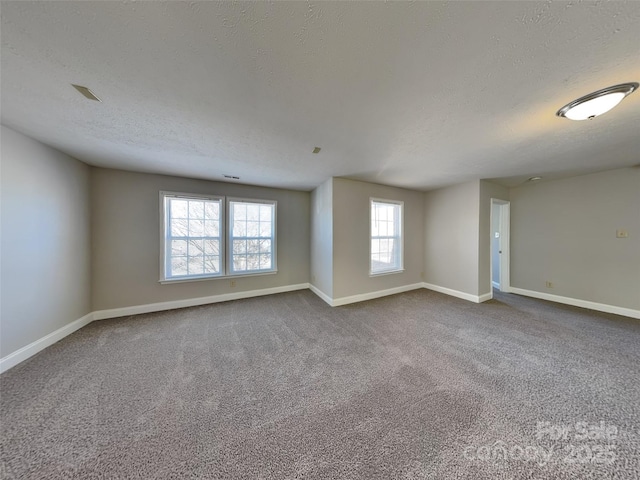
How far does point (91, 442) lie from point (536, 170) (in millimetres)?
5618

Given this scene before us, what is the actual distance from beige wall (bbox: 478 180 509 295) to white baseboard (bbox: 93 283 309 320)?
341cm

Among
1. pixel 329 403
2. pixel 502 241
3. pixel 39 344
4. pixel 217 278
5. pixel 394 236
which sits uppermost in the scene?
pixel 394 236

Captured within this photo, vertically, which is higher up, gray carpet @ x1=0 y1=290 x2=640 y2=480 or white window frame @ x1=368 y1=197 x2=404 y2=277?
white window frame @ x1=368 y1=197 x2=404 y2=277

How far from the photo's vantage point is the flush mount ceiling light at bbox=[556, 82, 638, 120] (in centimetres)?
138

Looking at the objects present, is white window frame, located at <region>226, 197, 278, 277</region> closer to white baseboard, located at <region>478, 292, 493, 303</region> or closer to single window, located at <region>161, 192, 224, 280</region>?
single window, located at <region>161, 192, 224, 280</region>

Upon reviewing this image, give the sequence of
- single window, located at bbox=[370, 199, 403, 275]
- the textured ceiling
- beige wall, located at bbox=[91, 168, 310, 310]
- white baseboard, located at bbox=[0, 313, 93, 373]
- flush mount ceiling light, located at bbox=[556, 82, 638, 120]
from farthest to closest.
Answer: single window, located at bbox=[370, 199, 403, 275]
beige wall, located at bbox=[91, 168, 310, 310]
white baseboard, located at bbox=[0, 313, 93, 373]
flush mount ceiling light, located at bbox=[556, 82, 638, 120]
the textured ceiling

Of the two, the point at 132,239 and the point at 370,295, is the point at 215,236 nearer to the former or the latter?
the point at 132,239

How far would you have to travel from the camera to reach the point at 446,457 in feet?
3.74

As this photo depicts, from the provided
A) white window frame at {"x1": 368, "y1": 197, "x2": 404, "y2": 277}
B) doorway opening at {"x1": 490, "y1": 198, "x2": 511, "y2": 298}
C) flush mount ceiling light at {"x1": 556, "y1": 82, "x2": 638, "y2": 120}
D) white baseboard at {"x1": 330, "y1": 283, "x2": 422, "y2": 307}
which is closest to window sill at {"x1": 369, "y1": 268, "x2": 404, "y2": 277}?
white window frame at {"x1": 368, "y1": 197, "x2": 404, "y2": 277}

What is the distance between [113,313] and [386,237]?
4.84 m

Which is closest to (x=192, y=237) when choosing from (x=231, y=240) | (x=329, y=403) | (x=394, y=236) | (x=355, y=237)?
(x=231, y=240)

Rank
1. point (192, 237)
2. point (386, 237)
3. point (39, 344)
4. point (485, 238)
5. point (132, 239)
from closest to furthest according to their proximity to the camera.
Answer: point (39, 344)
point (132, 239)
point (192, 237)
point (485, 238)
point (386, 237)

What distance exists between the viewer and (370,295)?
3906 millimetres

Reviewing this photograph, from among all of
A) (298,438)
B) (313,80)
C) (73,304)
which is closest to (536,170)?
(313,80)
